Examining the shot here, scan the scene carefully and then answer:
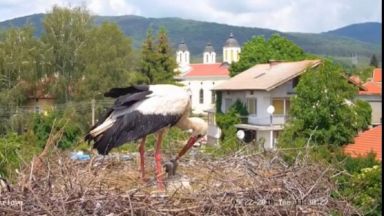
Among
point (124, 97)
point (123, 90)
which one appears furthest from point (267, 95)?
point (124, 97)

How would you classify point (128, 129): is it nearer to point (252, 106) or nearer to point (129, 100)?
point (129, 100)

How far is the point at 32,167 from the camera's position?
576 centimetres

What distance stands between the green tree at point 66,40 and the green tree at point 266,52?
7.54 meters

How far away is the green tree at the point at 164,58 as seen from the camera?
36031 mm

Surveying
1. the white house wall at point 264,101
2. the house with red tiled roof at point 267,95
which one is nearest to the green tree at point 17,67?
the house with red tiled roof at point 267,95

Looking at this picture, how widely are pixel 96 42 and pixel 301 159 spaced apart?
25094mm

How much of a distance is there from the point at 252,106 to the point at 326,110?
8224 mm

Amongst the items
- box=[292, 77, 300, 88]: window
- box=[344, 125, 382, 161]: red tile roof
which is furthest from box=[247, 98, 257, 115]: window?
box=[344, 125, 382, 161]: red tile roof

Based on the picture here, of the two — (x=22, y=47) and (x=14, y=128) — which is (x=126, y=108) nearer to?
(x=14, y=128)

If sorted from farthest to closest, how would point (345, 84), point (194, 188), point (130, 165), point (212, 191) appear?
point (345, 84) → point (130, 165) → point (194, 188) → point (212, 191)

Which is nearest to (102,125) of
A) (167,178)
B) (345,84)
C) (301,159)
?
(167,178)

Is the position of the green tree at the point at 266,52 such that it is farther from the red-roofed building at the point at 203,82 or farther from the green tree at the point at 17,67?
the red-roofed building at the point at 203,82

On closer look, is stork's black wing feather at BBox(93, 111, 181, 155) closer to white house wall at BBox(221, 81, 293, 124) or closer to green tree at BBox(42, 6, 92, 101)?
white house wall at BBox(221, 81, 293, 124)

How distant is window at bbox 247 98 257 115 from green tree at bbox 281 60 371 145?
6.55 meters
